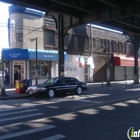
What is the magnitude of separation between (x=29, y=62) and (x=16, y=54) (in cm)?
182

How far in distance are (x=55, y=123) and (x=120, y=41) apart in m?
34.4

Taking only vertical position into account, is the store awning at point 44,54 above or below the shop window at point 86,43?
below

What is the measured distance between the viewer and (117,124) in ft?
25.5

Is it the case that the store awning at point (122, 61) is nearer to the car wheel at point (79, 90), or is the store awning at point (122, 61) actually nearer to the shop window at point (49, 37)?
the shop window at point (49, 37)

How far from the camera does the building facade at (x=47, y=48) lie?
25.1 metres

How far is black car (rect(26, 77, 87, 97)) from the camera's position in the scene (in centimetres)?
1680

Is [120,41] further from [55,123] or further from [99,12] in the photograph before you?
[55,123]

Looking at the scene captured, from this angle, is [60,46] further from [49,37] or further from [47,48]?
[49,37]

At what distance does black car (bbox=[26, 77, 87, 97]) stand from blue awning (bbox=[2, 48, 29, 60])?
22.6 ft

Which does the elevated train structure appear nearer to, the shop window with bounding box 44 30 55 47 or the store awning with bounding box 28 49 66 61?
the store awning with bounding box 28 49 66 61

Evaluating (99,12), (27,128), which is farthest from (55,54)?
(27,128)

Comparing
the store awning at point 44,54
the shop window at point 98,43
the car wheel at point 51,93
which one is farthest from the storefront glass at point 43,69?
the shop window at point 98,43

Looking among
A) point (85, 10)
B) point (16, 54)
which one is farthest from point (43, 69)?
point (85, 10)

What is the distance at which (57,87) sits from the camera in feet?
57.6
